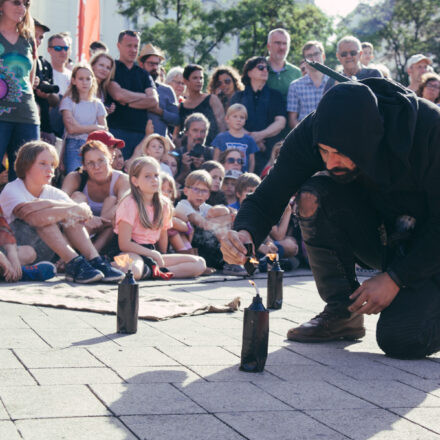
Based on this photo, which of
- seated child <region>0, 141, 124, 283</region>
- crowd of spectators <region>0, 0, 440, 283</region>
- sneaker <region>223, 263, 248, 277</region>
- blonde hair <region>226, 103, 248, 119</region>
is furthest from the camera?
blonde hair <region>226, 103, 248, 119</region>

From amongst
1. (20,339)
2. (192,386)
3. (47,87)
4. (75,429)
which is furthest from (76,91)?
(75,429)

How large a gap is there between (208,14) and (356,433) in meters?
26.4

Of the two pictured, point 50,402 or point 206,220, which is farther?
point 206,220

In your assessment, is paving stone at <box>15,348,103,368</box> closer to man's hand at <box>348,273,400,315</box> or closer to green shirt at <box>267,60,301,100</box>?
man's hand at <box>348,273,400,315</box>

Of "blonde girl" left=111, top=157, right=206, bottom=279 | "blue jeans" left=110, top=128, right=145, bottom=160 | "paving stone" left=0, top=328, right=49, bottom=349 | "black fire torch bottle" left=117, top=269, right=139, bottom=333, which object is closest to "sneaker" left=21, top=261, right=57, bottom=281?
"blonde girl" left=111, top=157, right=206, bottom=279

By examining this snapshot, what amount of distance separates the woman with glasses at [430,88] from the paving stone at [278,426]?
683 centimetres

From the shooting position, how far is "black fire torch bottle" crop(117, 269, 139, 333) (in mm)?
4012

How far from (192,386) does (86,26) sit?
398 inches

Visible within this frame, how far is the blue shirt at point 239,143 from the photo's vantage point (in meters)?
9.04

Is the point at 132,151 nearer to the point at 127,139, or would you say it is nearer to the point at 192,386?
the point at 127,139

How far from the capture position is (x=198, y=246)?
7.89 m

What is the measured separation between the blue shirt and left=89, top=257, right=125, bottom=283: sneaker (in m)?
3.13

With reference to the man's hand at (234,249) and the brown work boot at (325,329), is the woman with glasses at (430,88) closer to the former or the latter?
the brown work boot at (325,329)

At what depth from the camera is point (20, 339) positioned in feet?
12.3
